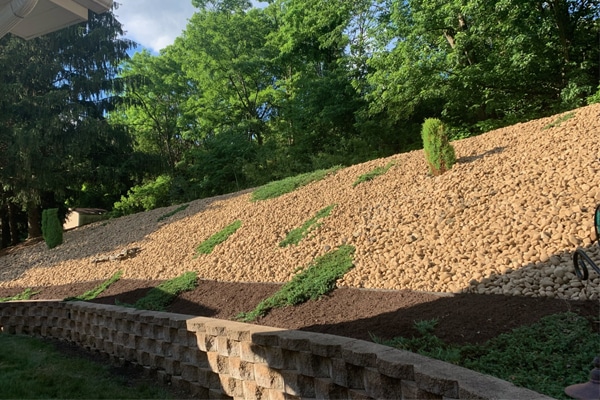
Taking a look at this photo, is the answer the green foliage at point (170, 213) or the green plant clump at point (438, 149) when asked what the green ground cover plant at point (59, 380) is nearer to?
the green plant clump at point (438, 149)

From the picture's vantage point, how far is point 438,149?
6.86 meters

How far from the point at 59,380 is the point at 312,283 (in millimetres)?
2513

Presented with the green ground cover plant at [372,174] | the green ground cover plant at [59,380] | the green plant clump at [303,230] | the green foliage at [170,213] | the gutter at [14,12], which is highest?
the gutter at [14,12]

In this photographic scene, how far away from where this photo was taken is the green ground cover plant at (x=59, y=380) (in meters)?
3.70

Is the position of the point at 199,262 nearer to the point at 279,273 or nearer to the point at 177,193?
the point at 279,273

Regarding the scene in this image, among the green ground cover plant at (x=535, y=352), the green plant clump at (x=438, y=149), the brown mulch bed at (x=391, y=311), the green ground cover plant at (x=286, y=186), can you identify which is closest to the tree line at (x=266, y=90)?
the green ground cover plant at (x=286, y=186)

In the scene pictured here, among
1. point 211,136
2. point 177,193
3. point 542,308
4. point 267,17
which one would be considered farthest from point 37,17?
point 267,17

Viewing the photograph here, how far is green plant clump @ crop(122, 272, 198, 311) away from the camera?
569cm

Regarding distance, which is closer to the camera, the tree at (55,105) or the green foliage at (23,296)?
the green foliage at (23,296)

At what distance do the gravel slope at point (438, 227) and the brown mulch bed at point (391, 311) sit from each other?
0.67 ft

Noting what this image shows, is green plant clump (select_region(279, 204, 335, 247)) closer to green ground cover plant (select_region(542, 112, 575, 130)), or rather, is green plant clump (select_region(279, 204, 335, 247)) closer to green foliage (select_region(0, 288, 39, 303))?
green ground cover plant (select_region(542, 112, 575, 130))

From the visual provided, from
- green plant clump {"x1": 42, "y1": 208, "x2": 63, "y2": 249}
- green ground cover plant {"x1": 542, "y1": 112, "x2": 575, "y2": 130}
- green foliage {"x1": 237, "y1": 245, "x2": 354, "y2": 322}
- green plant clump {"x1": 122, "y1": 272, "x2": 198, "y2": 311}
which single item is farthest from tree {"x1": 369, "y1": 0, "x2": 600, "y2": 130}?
green plant clump {"x1": 42, "y1": 208, "x2": 63, "y2": 249}

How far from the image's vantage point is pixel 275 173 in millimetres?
15578

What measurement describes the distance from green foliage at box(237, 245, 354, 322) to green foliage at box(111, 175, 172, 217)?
14163 mm
